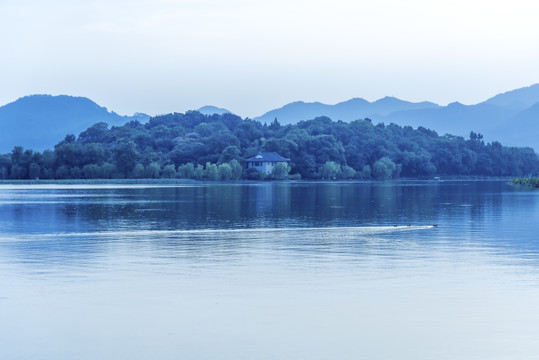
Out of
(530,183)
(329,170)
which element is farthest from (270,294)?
(329,170)

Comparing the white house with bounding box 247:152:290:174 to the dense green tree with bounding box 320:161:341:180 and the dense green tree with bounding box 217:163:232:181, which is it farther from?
the dense green tree with bounding box 217:163:232:181

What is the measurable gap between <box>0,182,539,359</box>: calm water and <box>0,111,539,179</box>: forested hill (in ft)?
266

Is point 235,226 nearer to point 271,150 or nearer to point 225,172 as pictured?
point 225,172

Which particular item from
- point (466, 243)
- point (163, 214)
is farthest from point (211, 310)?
point (163, 214)

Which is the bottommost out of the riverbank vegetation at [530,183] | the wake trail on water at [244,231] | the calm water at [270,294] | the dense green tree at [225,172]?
the calm water at [270,294]

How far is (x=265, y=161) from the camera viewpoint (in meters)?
116

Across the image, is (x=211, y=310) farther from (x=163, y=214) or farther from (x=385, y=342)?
(x=163, y=214)

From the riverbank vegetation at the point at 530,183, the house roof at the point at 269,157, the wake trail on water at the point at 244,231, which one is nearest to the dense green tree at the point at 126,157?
the house roof at the point at 269,157

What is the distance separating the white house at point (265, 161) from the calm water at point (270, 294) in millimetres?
92114

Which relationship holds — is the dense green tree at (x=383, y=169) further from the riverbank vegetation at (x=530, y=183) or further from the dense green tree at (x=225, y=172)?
the riverbank vegetation at (x=530, y=183)

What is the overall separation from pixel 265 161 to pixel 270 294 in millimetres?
104429

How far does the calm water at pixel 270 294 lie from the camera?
8.87 meters

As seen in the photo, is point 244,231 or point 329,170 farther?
point 329,170

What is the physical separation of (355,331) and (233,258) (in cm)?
753
